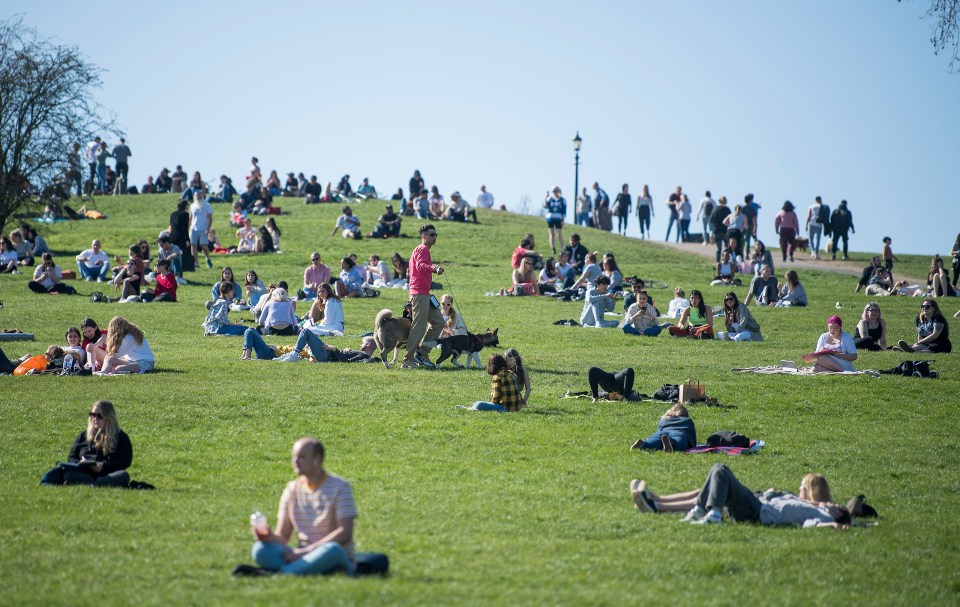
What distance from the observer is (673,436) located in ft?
48.8

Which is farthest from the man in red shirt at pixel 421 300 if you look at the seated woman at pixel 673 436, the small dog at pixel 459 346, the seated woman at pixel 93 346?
the seated woman at pixel 673 436

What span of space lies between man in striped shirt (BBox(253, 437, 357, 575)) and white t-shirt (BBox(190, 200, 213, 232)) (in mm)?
30196

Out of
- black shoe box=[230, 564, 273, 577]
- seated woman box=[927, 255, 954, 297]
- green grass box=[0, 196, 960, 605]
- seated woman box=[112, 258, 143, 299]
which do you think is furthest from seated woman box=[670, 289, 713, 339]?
black shoe box=[230, 564, 273, 577]

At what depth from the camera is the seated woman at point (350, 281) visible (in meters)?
32.4

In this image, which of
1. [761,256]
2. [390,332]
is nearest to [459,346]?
[390,332]

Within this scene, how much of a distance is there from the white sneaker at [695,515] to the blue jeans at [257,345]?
12.6 metres

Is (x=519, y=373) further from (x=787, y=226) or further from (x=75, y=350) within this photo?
(x=787, y=226)

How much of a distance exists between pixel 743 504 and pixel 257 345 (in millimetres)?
13006

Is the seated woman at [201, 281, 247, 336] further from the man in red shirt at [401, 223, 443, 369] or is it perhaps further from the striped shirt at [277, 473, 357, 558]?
the striped shirt at [277, 473, 357, 558]

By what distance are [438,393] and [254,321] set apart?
10044 millimetres

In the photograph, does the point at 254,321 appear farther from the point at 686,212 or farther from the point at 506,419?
the point at 686,212

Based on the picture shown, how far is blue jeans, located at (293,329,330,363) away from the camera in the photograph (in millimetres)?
21938

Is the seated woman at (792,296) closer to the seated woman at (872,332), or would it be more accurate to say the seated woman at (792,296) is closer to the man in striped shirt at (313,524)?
the seated woman at (872,332)

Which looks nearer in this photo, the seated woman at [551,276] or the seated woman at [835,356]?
the seated woman at [835,356]
